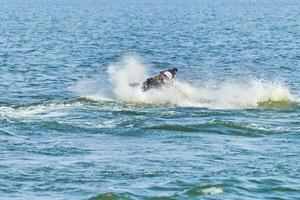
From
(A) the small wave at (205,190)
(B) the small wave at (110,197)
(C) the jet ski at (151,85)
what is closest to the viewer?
(B) the small wave at (110,197)

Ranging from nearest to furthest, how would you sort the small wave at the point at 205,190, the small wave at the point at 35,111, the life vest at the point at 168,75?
the small wave at the point at 205,190 < the small wave at the point at 35,111 < the life vest at the point at 168,75

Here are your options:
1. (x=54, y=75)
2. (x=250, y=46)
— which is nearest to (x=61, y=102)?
(x=54, y=75)

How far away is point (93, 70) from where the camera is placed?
5478 centimetres

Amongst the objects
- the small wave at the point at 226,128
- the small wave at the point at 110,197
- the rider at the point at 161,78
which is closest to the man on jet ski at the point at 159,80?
the rider at the point at 161,78

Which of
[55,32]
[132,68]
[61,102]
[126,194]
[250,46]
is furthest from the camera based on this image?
[55,32]

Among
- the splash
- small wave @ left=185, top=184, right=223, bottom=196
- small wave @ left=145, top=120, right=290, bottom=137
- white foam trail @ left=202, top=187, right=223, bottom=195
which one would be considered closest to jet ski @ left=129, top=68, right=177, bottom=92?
the splash

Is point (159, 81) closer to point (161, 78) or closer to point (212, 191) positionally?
point (161, 78)

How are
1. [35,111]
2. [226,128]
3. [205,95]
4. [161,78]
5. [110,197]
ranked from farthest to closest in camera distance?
[205,95] → [161,78] → [35,111] → [226,128] → [110,197]

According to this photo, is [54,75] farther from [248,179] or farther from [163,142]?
[248,179]

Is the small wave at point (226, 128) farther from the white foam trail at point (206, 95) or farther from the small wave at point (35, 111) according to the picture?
the white foam trail at point (206, 95)

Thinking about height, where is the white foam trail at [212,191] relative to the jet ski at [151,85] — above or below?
below

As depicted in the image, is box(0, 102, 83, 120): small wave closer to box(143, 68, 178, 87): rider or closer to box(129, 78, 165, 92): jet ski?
box(129, 78, 165, 92): jet ski

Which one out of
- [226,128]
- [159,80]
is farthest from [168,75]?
[226,128]

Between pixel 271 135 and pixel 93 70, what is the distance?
25064 mm
